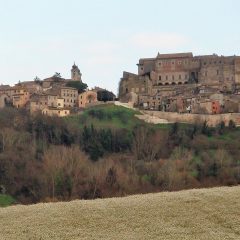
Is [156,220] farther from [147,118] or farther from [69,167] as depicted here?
[147,118]

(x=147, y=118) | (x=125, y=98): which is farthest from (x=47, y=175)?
(x=125, y=98)

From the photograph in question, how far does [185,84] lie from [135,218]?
89.2 meters

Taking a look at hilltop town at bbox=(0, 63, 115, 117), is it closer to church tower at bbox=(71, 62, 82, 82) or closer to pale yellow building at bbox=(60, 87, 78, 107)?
pale yellow building at bbox=(60, 87, 78, 107)

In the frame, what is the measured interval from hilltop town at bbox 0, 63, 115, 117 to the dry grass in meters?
68.5

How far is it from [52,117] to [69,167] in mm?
27025

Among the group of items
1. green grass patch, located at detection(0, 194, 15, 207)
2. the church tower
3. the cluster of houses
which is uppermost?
the church tower

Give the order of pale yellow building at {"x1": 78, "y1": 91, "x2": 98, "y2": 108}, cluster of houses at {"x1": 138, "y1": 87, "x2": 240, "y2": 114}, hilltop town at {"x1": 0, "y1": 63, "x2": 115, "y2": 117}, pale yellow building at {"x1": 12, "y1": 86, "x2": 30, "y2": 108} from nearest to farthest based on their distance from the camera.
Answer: cluster of houses at {"x1": 138, "y1": 87, "x2": 240, "y2": 114} < hilltop town at {"x1": 0, "y1": 63, "x2": 115, "y2": 117} < pale yellow building at {"x1": 12, "y1": 86, "x2": 30, "y2": 108} < pale yellow building at {"x1": 78, "y1": 91, "x2": 98, "y2": 108}

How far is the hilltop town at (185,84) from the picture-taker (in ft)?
315

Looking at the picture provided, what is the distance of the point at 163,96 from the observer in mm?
103188

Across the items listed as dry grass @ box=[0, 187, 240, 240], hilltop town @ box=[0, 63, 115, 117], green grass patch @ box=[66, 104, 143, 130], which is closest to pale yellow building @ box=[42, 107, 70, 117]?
hilltop town @ box=[0, 63, 115, 117]

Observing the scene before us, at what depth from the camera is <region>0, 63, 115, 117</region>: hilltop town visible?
3834 inches

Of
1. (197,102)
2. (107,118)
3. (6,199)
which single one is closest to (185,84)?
(197,102)

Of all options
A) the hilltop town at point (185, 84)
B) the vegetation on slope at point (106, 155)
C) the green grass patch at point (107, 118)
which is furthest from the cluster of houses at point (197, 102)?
the vegetation on slope at point (106, 155)

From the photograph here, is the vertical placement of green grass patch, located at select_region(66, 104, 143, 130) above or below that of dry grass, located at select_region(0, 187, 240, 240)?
above
